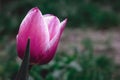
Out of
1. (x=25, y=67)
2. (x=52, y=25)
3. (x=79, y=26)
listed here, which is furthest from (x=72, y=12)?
(x=25, y=67)

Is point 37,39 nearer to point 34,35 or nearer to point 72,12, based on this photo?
point 34,35

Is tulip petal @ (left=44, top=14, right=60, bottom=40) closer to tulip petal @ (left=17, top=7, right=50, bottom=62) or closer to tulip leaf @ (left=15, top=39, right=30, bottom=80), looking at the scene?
tulip petal @ (left=17, top=7, right=50, bottom=62)

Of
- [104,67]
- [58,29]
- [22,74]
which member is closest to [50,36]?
[58,29]

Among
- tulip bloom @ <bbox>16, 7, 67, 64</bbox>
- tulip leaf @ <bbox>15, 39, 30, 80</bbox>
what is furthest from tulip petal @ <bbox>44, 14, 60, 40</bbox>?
tulip leaf @ <bbox>15, 39, 30, 80</bbox>

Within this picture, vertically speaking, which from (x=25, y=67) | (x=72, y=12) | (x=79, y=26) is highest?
(x=72, y=12)

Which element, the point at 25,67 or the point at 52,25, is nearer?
the point at 25,67

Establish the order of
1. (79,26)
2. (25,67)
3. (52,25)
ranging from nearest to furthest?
1. (25,67)
2. (52,25)
3. (79,26)

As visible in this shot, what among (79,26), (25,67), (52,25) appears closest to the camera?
(25,67)

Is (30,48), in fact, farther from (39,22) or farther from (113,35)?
(113,35)

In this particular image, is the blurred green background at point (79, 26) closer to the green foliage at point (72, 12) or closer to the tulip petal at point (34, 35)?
the green foliage at point (72, 12)
